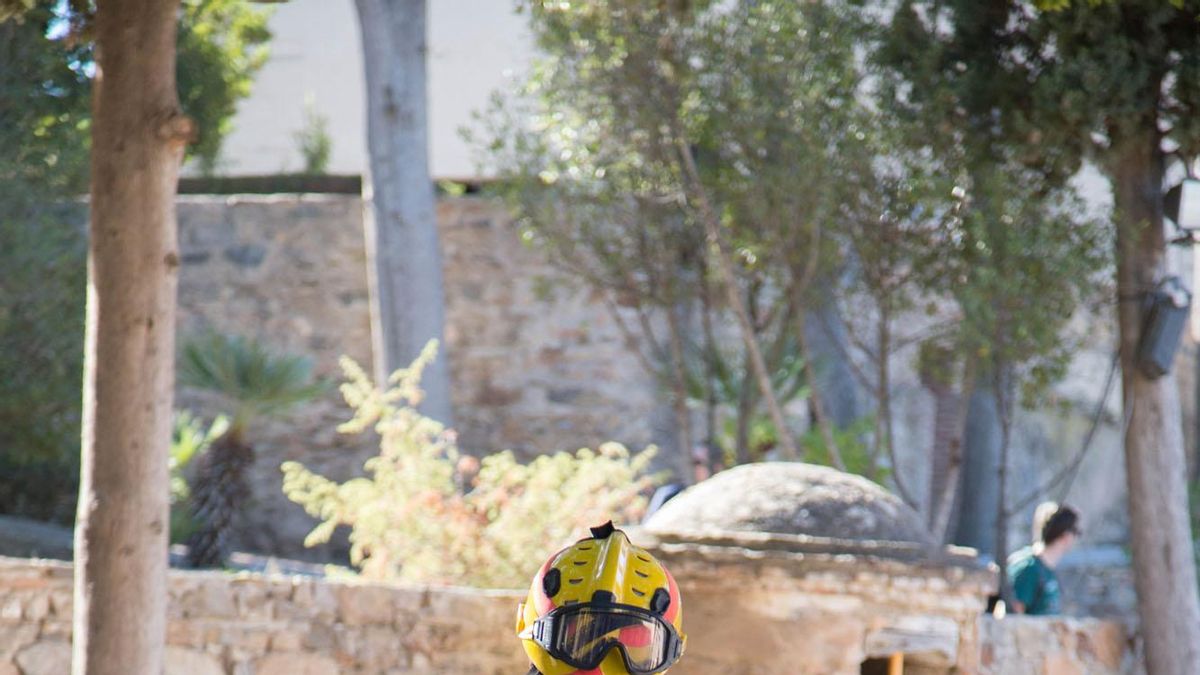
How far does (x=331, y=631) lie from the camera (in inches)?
219

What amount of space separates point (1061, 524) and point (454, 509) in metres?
2.99

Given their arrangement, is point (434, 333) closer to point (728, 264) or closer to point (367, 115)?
point (367, 115)

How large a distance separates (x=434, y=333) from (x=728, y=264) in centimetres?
214

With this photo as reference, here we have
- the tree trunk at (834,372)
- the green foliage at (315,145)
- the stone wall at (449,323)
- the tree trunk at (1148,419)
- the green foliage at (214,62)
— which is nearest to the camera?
the tree trunk at (1148,419)

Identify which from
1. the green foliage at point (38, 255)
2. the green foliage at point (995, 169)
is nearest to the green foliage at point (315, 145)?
the green foliage at point (38, 255)

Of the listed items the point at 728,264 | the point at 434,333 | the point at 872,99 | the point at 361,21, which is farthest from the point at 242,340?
the point at 872,99

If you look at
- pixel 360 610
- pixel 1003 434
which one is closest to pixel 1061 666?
pixel 1003 434

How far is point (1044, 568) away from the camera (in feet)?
24.6

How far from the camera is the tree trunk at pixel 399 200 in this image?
9.71 m

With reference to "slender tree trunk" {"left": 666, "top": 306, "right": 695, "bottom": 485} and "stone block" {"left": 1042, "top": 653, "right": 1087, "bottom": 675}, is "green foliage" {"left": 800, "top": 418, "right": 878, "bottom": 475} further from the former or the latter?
"stone block" {"left": 1042, "top": 653, "right": 1087, "bottom": 675}

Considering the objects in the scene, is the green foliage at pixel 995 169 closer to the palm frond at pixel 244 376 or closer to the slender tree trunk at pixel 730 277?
the slender tree trunk at pixel 730 277

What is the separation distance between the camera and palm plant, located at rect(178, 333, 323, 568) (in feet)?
28.3

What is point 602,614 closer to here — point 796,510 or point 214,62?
point 796,510

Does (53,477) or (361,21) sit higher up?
(361,21)
